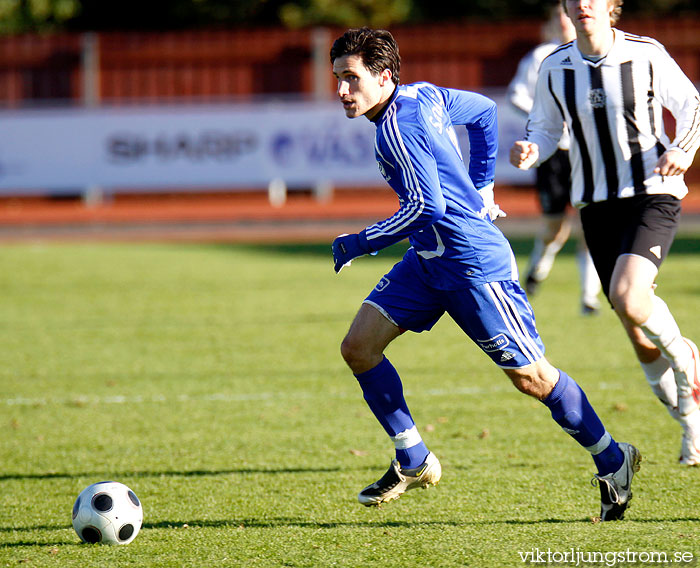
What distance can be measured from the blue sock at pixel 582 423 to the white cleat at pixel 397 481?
1.84 ft

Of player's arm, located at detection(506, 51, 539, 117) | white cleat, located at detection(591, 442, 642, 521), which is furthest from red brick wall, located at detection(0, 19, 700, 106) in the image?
white cleat, located at detection(591, 442, 642, 521)

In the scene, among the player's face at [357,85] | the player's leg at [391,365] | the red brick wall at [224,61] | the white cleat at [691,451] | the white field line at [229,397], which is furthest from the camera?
the red brick wall at [224,61]

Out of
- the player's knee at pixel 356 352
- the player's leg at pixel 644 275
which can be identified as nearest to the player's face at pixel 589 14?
the player's leg at pixel 644 275

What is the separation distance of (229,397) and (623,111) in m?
3.13

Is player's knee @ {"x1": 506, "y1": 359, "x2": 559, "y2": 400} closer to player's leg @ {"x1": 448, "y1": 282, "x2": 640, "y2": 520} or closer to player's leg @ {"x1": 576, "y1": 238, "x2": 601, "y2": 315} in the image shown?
player's leg @ {"x1": 448, "y1": 282, "x2": 640, "y2": 520}

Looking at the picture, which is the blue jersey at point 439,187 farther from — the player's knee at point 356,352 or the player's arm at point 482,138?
the player's knee at point 356,352

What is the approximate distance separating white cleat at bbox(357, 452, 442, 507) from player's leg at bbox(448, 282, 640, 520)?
525mm

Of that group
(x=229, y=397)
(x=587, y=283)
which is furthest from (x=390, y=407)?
(x=587, y=283)

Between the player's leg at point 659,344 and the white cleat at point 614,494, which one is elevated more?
the player's leg at point 659,344

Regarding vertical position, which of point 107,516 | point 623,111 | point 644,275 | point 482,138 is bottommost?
point 107,516

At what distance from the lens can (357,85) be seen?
380 centimetres

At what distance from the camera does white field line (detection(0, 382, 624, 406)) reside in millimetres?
6258

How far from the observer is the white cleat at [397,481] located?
410cm

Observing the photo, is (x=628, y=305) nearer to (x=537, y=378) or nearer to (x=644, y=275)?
(x=644, y=275)
